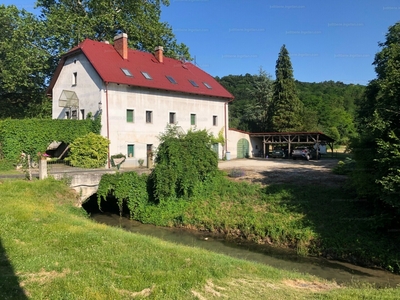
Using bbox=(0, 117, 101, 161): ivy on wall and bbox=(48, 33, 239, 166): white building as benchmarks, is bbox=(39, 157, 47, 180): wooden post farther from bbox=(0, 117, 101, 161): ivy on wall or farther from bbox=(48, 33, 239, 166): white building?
bbox=(48, 33, 239, 166): white building

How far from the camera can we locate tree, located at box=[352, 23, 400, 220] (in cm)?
1049

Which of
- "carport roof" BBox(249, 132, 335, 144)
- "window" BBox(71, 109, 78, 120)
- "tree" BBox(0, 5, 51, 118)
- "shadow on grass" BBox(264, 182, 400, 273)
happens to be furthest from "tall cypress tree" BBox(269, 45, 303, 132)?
"tree" BBox(0, 5, 51, 118)

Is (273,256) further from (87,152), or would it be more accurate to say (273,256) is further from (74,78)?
(74,78)

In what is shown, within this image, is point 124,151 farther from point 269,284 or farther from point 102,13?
point 269,284

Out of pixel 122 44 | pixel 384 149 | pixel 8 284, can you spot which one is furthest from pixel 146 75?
pixel 8 284

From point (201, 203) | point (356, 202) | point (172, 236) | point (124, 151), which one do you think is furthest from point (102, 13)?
point (356, 202)

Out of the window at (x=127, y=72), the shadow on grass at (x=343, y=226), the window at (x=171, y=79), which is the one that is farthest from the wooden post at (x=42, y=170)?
the window at (x=171, y=79)

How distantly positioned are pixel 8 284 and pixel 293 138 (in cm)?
3105

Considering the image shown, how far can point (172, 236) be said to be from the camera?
14445 mm

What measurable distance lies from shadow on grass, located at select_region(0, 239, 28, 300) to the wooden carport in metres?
29.4

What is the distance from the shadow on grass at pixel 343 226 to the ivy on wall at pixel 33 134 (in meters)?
14.0

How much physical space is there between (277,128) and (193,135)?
25578 millimetres

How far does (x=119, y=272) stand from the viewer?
6.30 metres

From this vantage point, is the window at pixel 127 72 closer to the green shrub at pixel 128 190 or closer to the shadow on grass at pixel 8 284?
the green shrub at pixel 128 190
